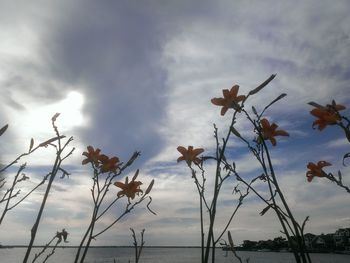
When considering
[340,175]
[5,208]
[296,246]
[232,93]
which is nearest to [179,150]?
[232,93]

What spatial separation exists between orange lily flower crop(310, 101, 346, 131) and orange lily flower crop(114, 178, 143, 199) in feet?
6.43

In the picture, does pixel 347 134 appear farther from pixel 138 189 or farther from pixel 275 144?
pixel 138 189

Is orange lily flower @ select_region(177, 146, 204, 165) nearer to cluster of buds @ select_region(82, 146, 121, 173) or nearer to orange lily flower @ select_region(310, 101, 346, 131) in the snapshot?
cluster of buds @ select_region(82, 146, 121, 173)

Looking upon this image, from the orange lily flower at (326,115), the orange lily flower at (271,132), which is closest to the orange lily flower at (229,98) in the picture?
the orange lily flower at (271,132)

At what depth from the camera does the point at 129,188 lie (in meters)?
3.60

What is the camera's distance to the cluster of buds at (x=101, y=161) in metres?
3.41

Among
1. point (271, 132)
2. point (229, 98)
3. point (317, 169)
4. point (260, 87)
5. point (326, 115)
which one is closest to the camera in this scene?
point (260, 87)

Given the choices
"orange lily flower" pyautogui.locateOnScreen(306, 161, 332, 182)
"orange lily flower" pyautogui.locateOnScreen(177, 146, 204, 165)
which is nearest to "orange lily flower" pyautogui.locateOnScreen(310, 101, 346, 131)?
"orange lily flower" pyautogui.locateOnScreen(306, 161, 332, 182)

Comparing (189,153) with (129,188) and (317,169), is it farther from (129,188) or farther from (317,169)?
(317,169)

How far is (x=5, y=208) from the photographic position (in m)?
2.27

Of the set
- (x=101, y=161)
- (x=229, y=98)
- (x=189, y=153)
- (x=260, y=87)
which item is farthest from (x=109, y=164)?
(x=260, y=87)

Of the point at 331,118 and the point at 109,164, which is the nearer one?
the point at 331,118

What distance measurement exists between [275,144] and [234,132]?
3.66 ft

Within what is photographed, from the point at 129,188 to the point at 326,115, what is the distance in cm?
217
